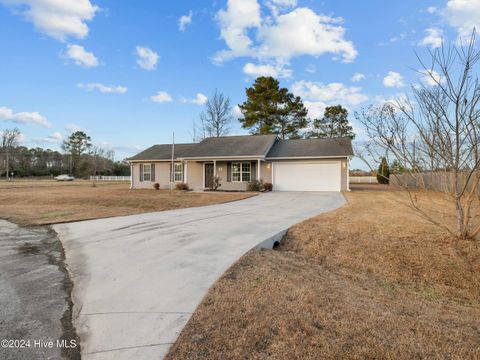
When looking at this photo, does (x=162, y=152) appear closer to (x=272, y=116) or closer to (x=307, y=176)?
(x=307, y=176)

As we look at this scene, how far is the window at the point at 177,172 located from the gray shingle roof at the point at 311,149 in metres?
7.12

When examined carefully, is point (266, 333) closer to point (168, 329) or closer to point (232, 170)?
point (168, 329)

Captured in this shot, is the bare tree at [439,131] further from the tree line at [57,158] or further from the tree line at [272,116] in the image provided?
the tree line at [57,158]

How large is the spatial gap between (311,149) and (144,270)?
17.4 metres

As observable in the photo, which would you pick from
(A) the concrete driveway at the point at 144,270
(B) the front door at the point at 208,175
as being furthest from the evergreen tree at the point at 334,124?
(A) the concrete driveway at the point at 144,270

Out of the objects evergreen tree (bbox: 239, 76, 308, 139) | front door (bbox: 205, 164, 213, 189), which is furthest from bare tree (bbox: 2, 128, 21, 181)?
front door (bbox: 205, 164, 213, 189)

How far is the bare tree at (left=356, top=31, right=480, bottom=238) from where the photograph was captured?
496cm

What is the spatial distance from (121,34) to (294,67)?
10498 millimetres

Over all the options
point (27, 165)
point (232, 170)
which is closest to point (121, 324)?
point (232, 170)

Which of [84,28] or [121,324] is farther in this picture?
[84,28]

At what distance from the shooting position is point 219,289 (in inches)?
141

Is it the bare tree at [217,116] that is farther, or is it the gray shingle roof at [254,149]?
the bare tree at [217,116]

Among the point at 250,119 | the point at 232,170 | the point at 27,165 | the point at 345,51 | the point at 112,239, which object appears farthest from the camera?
the point at 27,165

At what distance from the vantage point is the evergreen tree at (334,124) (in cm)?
3431
